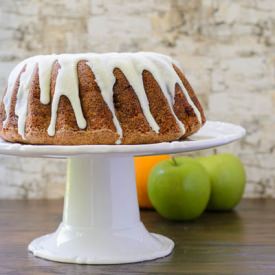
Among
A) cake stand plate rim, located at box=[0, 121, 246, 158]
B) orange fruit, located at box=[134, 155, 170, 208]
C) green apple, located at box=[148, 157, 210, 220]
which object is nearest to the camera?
cake stand plate rim, located at box=[0, 121, 246, 158]

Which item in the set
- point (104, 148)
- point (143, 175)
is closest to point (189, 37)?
point (143, 175)

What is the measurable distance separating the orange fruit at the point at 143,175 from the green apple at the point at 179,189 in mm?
71

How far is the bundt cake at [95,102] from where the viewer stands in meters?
0.94

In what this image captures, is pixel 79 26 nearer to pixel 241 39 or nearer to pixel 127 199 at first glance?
pixel 241 39

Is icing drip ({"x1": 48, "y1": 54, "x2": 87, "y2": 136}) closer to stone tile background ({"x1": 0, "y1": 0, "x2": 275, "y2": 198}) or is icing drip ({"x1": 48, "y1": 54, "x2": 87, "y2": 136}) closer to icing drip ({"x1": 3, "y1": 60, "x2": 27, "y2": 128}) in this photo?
icing drip ({"x1": 3, "y1": 60, "x2": 27, "y2": 128})

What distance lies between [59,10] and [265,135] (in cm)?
47

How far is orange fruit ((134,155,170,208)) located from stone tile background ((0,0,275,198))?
0.57 ft

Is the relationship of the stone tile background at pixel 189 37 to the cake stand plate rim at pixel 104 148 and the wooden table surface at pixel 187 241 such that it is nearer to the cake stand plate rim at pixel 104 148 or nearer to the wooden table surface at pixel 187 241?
the wooden table surface at pixel 187 241

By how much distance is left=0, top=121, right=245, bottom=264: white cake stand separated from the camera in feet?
3.30

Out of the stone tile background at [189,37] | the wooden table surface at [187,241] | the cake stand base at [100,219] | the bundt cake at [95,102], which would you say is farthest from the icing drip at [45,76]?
the stone tile background at [189,37]

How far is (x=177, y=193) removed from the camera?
4.00 ft

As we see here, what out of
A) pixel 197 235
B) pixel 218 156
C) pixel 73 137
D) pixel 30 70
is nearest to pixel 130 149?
pixel 73 137

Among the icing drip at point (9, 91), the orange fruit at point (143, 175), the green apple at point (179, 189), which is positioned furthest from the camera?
the orange fruit at point (143, 175)

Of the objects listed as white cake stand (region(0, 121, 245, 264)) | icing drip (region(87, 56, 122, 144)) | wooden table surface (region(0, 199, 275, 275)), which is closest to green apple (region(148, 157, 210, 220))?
wooden table surface (region(0, 199, 275, 275))
